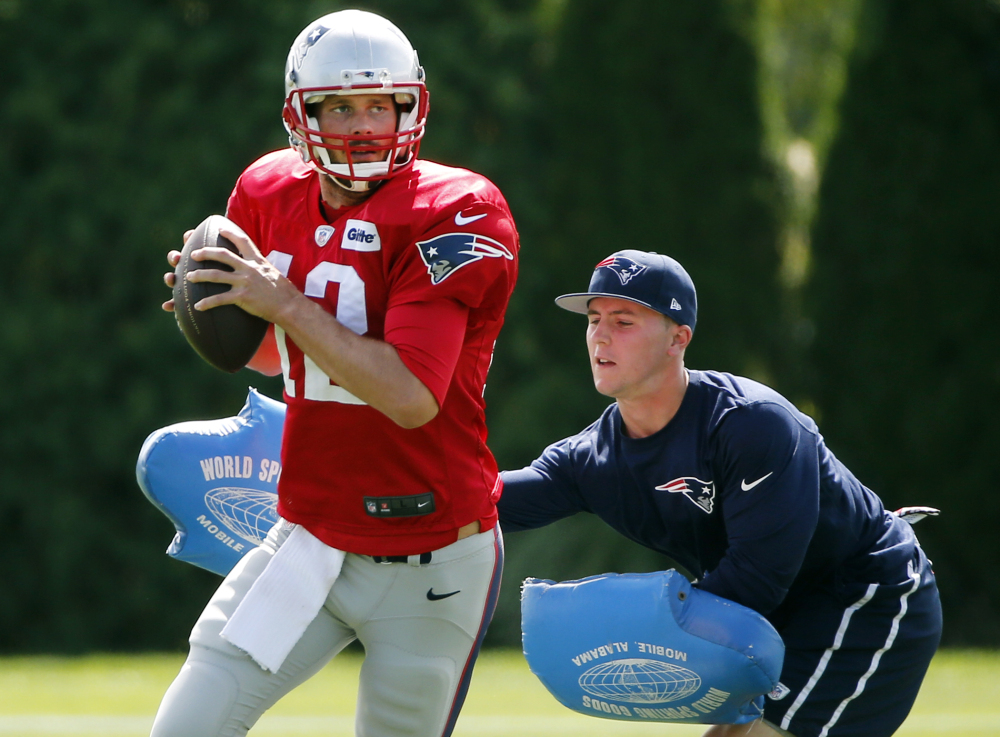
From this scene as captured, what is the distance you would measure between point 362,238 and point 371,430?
403mm

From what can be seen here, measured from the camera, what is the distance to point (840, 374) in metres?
7.98

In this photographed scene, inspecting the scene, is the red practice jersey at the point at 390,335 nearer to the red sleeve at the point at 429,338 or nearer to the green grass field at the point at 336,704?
the red sleeve at the point at 429,338

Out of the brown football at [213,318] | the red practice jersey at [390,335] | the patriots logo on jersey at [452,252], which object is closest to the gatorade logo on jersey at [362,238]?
the red practice jersey at [390,335]

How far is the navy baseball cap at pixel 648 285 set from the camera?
3.21 meters

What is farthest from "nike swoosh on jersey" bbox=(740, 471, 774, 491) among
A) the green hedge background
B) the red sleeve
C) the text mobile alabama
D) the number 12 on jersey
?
the green hedge background

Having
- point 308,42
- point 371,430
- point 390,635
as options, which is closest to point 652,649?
point 390,635

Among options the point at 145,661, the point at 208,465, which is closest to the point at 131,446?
the point at 145,661

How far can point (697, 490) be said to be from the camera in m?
3.12

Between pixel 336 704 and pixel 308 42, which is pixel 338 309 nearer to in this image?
pixel 308 42

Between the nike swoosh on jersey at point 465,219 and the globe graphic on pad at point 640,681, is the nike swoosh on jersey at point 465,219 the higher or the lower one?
the higher one

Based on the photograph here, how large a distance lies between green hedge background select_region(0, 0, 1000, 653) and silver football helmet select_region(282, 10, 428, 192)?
5.49m

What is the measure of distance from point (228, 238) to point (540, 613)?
4.06 ft

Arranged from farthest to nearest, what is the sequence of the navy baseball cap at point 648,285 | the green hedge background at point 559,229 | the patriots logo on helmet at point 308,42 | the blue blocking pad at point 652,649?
the green hedge background at point 559,229
the navy baseball cap at point 648,285
the blue blocking pad at point 652,649
the patriots logo on helmet at point 308,42

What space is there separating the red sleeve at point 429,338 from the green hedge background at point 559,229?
5.68m
